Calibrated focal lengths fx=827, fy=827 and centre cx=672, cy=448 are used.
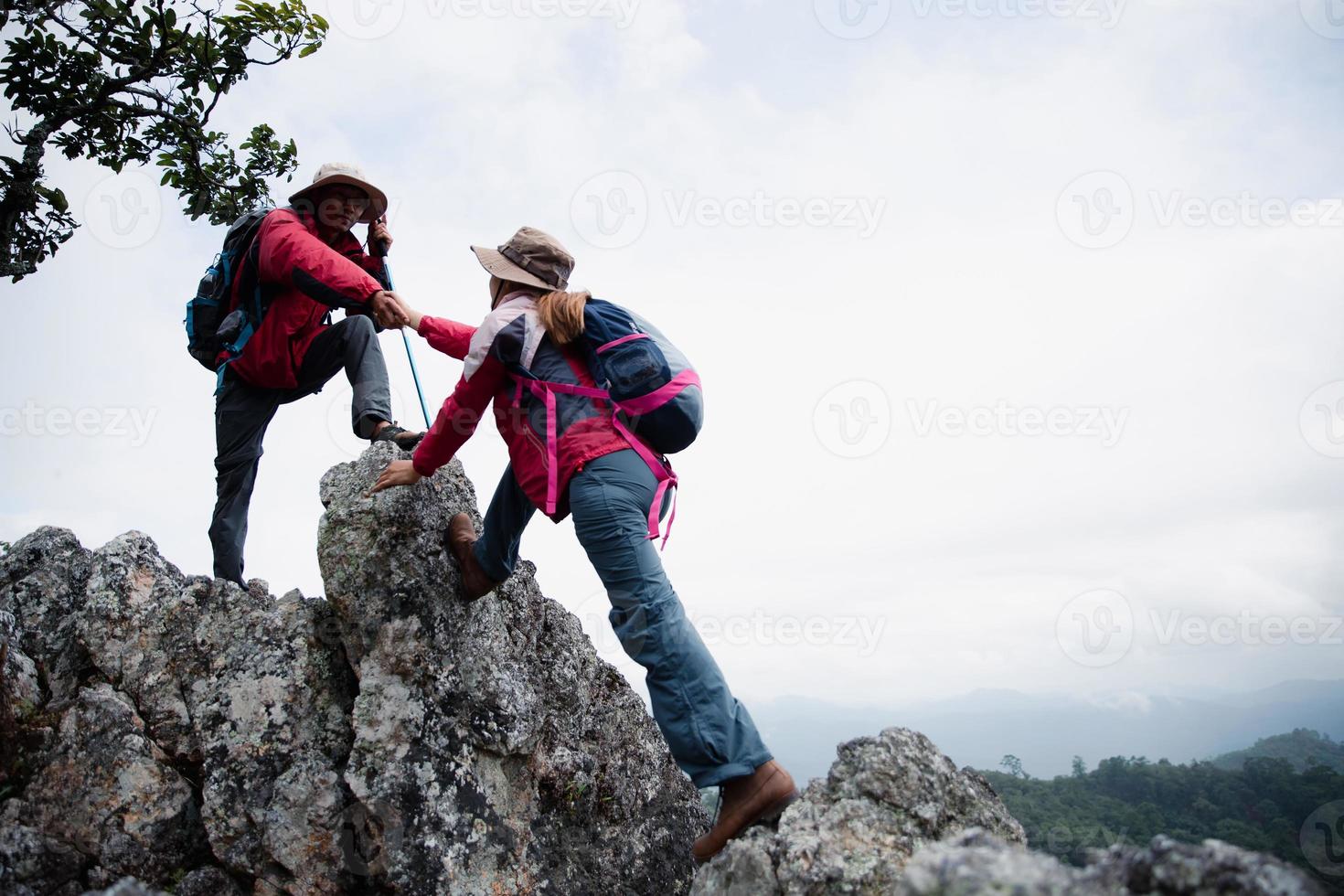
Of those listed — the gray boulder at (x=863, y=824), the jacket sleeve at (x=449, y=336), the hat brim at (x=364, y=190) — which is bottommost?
the gray boulder at (x=863, y=824)

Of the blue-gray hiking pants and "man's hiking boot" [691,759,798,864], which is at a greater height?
the blue-gray hiking pants

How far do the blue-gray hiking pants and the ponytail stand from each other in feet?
2.75

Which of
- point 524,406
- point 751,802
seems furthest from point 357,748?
point 751,802

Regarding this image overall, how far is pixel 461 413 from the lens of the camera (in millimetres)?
5688

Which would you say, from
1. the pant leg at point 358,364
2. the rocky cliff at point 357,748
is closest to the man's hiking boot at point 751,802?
the rocky cliff at point 357,748

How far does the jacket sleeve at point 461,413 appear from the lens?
18.3 ft

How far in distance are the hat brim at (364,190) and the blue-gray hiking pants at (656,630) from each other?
12.9 feet

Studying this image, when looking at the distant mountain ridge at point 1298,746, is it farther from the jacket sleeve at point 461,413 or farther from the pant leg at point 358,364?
the pant leg at point 358,364

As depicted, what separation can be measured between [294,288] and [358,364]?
802 millimetres

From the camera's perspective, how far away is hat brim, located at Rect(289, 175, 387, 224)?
7.25 m

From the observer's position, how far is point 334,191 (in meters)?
7.39

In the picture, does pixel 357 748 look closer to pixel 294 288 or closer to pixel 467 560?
pixel 467 560

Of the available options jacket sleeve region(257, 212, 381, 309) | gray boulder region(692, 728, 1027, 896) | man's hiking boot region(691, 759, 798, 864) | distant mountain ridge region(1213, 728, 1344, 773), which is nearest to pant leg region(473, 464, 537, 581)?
jacket sleeve region(257, 212, 381, 309)

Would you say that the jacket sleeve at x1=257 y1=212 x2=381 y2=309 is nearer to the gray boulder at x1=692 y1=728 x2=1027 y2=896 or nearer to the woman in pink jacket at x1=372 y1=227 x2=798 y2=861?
the woman in pink jacket at x1=372 y1=227 x2=798 y2=861
